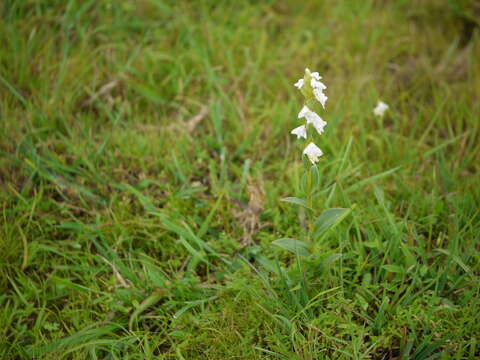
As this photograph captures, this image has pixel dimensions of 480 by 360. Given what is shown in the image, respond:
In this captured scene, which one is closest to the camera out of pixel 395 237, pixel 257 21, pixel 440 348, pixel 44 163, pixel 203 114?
pixel 440 348

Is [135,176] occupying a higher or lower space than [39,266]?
higher

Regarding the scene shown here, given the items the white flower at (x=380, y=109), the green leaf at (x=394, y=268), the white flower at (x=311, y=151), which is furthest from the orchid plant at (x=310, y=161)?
the white flower at (x=380, y=109)

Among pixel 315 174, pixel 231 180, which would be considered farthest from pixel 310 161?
pixel 231 180

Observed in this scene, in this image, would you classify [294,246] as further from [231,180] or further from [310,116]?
[231,180]

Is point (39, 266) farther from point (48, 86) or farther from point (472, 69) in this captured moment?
point (472, 69)

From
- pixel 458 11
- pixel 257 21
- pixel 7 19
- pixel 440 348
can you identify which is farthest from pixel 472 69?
pixel 7 19

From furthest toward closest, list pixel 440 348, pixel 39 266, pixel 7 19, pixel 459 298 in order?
pixel 7 19 → pixel 39 266 → pixel 459 298 → pixel 440 348

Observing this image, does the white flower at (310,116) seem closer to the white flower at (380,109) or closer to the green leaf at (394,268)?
the green leaf at (394,268)
